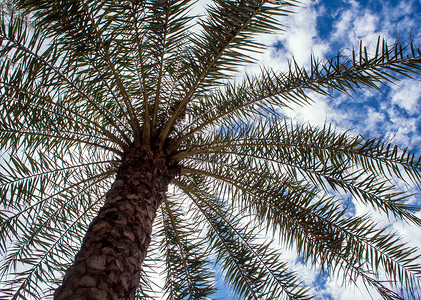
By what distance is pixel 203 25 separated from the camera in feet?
11.5

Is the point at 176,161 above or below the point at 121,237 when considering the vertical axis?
above

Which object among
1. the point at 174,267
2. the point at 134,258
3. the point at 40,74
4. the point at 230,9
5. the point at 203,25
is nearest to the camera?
the point at 134,258

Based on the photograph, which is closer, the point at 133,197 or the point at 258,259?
the point at 133,197

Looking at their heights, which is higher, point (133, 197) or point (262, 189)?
point (262, 189)

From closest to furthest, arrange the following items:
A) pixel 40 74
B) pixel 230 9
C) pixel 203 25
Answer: pixel 230 9
pixel 203 25
pixel 40 74

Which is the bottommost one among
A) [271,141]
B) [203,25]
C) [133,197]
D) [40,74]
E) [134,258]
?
[134,258]

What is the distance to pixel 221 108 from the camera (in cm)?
457

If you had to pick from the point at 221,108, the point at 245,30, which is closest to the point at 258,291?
the point at 221,108

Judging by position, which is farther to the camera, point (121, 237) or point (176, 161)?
point (176, 161)

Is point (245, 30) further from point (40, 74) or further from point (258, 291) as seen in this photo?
point (258, 291)

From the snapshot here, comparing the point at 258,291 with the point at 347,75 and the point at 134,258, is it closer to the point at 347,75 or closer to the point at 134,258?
the point at 134,258

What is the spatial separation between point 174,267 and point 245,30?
3735 mm

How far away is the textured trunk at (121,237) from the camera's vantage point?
7.43 ft

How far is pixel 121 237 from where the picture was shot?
9.00 feet
